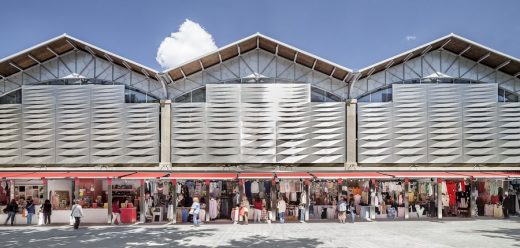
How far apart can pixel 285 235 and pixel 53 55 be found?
1774 centimetres

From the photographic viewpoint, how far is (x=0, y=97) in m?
25.5

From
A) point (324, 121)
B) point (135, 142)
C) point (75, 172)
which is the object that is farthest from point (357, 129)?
point (75, 172)

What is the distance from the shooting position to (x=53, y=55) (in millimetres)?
25453

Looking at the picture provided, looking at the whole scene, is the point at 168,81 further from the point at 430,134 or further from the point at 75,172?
the point at 430,134

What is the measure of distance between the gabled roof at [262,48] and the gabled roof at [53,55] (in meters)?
2.02

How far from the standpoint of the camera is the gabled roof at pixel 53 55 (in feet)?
79.0

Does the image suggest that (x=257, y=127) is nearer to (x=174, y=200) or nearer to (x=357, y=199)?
(x=174, y=200)

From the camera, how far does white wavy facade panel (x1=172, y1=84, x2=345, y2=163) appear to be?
2473cm

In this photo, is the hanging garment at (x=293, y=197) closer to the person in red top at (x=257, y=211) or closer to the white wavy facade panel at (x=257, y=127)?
the person in red top at (x=257, y=211)

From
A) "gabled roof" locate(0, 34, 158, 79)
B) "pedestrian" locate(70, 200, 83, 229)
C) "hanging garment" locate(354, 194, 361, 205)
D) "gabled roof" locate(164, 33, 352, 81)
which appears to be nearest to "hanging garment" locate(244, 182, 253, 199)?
"hanging garment" locate(354, 194, 361, 205)

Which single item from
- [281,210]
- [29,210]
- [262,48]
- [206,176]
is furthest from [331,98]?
[29,210]

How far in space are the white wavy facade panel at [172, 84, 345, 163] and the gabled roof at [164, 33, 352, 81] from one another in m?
1.46

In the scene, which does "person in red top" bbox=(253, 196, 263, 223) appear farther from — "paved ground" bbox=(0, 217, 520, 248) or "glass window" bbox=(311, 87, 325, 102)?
"glass window" bbox=(311, 87, 325, 102)

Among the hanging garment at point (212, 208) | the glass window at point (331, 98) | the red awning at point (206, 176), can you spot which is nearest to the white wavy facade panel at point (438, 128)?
the glass window at point (331, 98)
